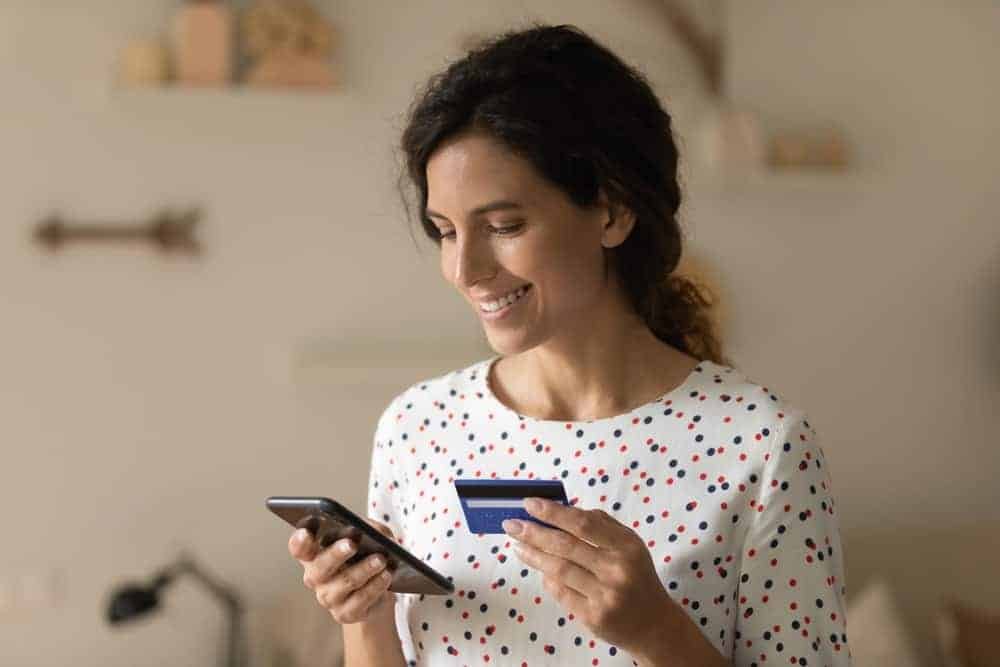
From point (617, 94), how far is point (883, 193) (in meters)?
2.07

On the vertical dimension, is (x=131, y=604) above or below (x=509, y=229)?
below

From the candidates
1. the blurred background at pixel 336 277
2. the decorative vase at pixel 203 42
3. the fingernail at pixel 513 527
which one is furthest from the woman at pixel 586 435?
the decorative vase at pixel 203 42

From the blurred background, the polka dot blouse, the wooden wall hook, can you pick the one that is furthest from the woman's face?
the wooden wall hook

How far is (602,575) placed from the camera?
1.00 m

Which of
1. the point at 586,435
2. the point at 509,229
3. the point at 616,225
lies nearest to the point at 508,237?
the point at 509,229

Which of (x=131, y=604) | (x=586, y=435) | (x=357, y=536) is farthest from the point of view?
(x=131, y=604)

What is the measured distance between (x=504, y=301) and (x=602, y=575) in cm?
27

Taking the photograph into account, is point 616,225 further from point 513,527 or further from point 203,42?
point 203,42

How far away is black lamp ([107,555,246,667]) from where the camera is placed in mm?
2639

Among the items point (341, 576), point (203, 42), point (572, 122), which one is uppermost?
point (203, 42)

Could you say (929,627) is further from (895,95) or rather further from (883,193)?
(895,95)

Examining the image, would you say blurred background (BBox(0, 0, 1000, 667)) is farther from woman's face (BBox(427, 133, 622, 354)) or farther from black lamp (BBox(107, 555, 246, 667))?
woman's face (BBox(427, 133, 622, 354))

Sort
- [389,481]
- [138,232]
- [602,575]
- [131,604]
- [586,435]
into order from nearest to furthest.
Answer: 1. [602,575]
2. [586,435]
3. [389,481]
4. [131,604]
5. [138,232]

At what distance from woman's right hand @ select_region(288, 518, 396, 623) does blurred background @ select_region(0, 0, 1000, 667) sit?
1549 millimetres
